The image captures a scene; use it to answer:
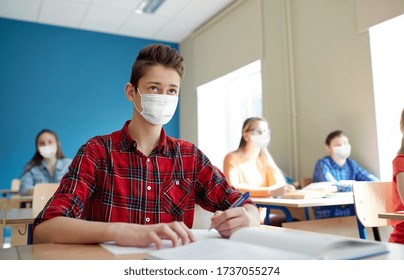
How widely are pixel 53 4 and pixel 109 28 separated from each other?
2.58 ft

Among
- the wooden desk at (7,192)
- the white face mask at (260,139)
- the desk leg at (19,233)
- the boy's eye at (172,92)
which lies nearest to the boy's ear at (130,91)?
the boy's eye at (172,92)

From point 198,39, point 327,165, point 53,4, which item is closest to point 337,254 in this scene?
point 327,165

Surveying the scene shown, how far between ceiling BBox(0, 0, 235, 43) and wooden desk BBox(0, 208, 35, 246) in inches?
116

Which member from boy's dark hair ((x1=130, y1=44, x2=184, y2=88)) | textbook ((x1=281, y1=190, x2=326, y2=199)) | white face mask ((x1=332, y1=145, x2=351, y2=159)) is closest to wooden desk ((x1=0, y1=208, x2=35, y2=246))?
boy's dark hair ((x1=130, y1=44, x2=184, y2=88))

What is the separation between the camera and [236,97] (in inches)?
174

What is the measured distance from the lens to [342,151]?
2.70 metres

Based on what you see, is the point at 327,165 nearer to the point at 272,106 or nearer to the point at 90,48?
the point at 272,106

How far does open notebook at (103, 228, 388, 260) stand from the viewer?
0.50 m

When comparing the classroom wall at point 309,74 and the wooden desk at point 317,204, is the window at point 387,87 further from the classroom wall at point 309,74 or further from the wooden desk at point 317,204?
the wooden desk at point 317,204

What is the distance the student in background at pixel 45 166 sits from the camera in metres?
2.92

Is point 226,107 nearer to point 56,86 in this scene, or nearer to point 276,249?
point 56,86

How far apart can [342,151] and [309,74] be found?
32.2 inches

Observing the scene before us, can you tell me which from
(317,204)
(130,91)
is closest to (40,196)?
(130,91)

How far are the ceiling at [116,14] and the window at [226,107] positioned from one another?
79 cm
